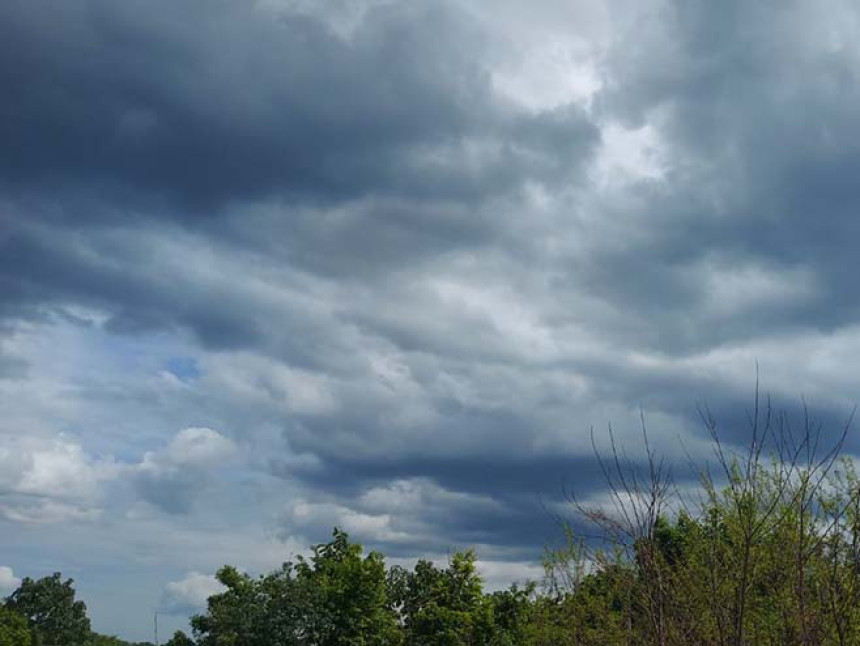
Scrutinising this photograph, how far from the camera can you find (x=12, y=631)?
5328 centimetres

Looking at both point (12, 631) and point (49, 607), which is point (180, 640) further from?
point (49, 607)

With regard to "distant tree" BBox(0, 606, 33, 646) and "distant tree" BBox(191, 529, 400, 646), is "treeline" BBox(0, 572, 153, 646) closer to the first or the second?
"distant tree" BBox(0, 606, 33, 646)

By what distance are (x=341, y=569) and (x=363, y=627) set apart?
7.58 ft

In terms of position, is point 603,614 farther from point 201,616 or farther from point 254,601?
point 201,616

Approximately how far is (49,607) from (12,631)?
1691 centimetres

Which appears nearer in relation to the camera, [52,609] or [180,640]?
[180,640]

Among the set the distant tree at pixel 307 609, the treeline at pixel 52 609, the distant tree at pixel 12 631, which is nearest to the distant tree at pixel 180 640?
the distant tree at pixel 307 609

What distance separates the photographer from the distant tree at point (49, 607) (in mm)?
68812

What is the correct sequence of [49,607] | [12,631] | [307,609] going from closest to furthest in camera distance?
[307,609] → [12,631] → [49,607]

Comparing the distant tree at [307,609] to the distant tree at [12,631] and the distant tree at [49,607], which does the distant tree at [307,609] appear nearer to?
the distant tree at [12,631]

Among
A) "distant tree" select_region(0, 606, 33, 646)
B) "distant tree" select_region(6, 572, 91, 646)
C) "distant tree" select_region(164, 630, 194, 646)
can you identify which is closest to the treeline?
"distant tree" select_region(6, 572, 91, 646)

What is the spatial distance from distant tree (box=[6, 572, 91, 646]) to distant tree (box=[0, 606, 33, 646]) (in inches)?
458

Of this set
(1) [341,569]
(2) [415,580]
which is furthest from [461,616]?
(1) [341,569]

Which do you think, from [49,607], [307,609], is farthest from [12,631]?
[307,609]
